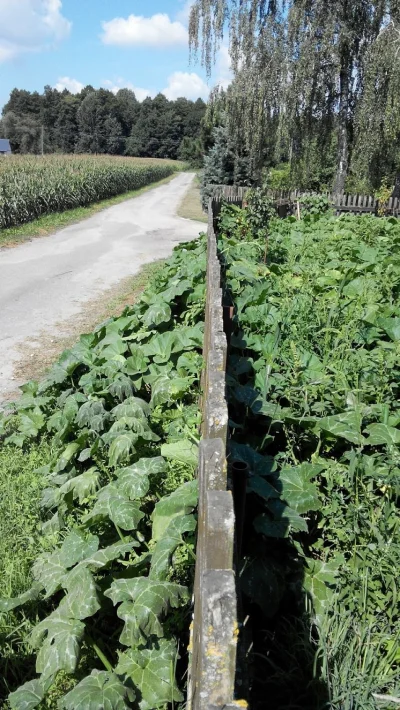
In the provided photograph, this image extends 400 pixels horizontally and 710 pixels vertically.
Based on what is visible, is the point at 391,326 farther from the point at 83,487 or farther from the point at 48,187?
the point at 48,187

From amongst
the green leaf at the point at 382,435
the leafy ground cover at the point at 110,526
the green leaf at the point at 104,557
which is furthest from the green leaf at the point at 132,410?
the green leaf at the point at 382,435

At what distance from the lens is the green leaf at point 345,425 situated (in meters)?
2.61

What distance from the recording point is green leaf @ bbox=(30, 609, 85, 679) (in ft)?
6.46

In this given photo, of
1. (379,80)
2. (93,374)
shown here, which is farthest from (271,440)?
(379,80)

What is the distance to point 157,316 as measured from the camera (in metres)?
5.09

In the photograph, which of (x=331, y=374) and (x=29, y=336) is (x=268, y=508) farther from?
(x=29, y=336)

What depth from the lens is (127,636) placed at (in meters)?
1.96

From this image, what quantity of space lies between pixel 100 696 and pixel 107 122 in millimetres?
114956

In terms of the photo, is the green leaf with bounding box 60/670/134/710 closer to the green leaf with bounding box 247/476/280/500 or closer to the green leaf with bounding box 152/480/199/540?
the green leaf with bounding box 152/480/199/540

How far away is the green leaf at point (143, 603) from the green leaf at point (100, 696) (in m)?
0.14

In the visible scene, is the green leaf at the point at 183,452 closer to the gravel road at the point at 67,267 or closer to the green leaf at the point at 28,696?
the green leaf at the point at 28,696

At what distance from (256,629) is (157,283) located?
568 centimetres

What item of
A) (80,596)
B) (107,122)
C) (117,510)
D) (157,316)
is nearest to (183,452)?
(117,510)

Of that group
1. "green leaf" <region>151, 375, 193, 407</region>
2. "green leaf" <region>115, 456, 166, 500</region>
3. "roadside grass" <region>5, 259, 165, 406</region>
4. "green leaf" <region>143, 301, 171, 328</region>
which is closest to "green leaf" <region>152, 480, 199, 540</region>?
"green leaf" <region>115, 456, 166, 500</region>
